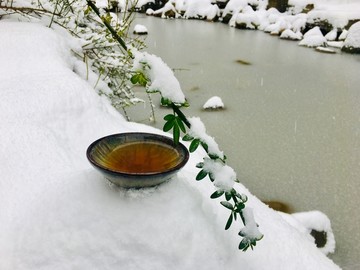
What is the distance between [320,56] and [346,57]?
0.39m

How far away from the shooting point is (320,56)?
562 cm

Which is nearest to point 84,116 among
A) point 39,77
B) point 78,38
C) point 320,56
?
point 39,77

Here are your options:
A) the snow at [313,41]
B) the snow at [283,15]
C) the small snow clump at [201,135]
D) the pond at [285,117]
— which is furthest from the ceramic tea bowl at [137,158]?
the snow at [313,41]

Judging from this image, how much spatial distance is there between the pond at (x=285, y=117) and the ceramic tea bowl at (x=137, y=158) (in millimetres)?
1270

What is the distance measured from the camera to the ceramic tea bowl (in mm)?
886

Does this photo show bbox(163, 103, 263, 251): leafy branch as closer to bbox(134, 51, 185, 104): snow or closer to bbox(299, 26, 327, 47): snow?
bbox(134, 51, 185, 104): snow

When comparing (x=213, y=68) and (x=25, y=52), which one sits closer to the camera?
(x=25, y=52)

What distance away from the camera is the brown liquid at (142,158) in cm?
95

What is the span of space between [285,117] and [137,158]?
109 inches

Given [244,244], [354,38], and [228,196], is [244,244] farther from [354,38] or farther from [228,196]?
[354,38]

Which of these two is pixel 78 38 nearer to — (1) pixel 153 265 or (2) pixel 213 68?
(1) pixel 153 265

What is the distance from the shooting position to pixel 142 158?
991mm

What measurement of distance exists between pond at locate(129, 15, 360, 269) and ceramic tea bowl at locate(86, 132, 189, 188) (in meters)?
1.27

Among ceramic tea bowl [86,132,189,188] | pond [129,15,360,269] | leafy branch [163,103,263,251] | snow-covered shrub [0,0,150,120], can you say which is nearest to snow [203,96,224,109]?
pond [129,15,360,269]
